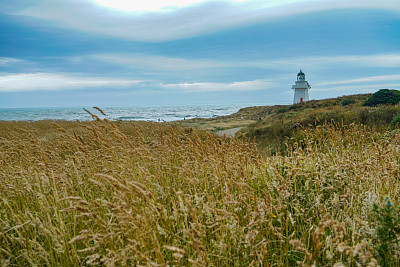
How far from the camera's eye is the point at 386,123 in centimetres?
1252

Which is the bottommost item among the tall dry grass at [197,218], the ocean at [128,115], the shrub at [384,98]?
the tall dry grass at [197,218]

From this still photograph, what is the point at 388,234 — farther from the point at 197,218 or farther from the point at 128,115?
the point at 128,115

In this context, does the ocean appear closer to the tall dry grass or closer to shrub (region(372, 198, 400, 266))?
the tall dry grass

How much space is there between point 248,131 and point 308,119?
412cm

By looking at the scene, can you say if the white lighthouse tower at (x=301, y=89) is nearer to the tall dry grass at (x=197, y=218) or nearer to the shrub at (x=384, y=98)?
the shrub at (x=384, y=98)

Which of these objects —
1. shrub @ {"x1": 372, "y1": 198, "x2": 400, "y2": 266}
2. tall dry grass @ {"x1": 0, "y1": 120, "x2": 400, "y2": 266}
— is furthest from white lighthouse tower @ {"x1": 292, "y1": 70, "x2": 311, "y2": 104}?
shrub @ {"x1": 372, "y1": 198, "x2": 400, "y2": 266}

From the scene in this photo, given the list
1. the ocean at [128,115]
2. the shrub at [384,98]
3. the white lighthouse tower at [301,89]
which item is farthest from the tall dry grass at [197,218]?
the white lighthouse tower at [301,89]

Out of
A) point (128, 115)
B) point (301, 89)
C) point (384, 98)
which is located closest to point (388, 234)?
point (384, 98)

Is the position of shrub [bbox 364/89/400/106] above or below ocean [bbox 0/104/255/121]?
below

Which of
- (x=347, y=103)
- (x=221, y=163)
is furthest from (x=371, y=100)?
(x=221, y=163)

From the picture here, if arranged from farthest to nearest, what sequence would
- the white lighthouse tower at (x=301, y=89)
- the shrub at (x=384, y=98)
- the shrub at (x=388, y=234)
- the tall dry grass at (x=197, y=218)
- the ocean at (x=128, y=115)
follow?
the ocean at (x=128, y=115) → the white lighthouse tower at (x=301, y=89) → the shrub at (x=384, y=98) → the shrub at (x=388, y=234) → the tall dry grass at (x=197, y=218)

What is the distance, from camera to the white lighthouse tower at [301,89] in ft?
172

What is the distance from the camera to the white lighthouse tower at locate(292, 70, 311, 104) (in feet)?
172

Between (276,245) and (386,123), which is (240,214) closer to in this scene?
(276,245)
